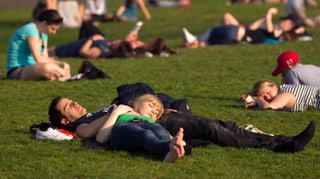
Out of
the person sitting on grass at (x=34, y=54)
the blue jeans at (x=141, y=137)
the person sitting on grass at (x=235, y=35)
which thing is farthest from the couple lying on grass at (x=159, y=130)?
the person sitting on grass at (x=235, y=35)

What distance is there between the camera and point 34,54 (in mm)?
16766

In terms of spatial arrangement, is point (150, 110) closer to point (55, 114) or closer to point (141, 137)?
point (141, 137)

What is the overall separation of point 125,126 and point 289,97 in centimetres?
377

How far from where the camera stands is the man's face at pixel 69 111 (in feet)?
36.8

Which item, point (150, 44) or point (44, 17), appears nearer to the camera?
point (44, 17)

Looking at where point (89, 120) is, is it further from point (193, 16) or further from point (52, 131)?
point (193, 16)

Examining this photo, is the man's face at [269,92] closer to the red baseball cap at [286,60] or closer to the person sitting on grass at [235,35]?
the red baseball cap at [286,60]

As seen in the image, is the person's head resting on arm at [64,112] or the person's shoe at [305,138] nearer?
the person's shoe at [305,138]

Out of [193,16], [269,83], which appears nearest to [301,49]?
[269,83]

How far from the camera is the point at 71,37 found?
3022 centimetres

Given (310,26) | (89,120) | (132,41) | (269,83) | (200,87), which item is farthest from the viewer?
(310,26)

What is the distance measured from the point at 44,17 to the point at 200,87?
2729 mm

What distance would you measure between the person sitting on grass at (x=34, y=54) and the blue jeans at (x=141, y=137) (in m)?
6.32

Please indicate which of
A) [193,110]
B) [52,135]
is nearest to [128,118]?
[52,135]
